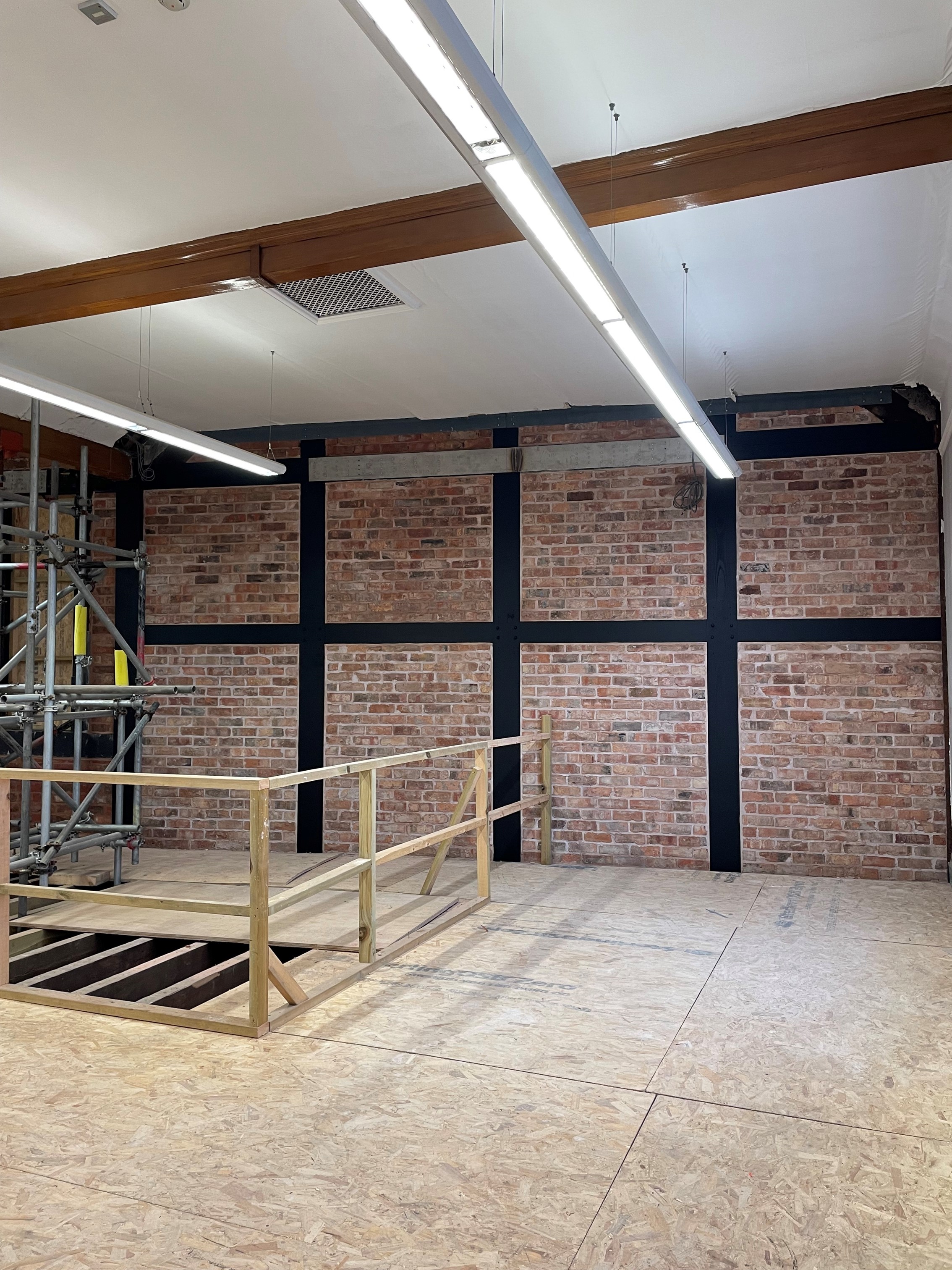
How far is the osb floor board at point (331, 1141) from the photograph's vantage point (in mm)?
2346

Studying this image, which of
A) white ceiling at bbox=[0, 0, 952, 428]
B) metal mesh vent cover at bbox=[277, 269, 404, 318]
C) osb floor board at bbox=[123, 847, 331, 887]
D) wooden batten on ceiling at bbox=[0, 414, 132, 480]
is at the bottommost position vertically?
osb floor board at bbox=[123, 847, 331, 887]

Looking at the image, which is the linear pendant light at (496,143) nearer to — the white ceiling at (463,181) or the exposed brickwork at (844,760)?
the white ceiling at (463,181)

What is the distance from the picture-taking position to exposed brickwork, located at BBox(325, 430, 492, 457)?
7.32 metres

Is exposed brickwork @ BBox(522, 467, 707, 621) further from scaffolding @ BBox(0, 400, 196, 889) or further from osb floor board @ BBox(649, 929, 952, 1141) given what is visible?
osb floor board @ BBox(649, 929, 952, 1141)

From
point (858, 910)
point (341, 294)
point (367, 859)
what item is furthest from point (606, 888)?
point (341, 294)

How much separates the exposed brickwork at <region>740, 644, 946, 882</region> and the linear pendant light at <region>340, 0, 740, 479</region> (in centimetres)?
342

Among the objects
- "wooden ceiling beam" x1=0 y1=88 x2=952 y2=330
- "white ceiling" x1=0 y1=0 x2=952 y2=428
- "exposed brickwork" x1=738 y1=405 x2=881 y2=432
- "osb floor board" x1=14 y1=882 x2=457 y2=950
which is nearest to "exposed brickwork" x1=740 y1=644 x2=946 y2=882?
"exposed brickwork" x1=738 y1=405 x2=881 y2=432

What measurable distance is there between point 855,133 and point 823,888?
4.36 m

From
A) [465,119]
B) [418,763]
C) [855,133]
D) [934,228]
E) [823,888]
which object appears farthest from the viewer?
[418,763]

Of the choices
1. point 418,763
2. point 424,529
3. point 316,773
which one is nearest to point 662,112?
point 316,773

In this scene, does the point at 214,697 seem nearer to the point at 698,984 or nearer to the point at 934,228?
the point at 698,984

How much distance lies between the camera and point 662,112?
3.21m

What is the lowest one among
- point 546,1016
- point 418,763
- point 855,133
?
point 546,1016

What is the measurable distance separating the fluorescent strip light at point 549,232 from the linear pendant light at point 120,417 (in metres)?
2.56
